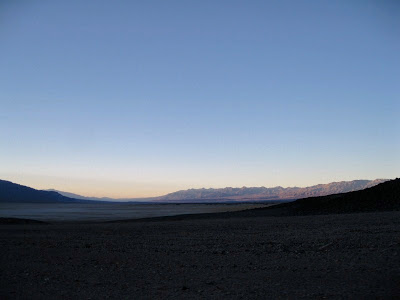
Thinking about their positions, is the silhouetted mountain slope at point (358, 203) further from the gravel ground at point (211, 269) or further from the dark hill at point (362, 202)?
the gravel ground at point (211, 269)

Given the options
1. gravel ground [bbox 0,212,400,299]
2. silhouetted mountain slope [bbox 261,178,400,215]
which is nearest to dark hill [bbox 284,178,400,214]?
silhouetted mountain slope [bbox 261,178,400,215]

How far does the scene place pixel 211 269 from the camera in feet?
33.7

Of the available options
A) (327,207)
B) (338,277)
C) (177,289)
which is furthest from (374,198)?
(177,289)

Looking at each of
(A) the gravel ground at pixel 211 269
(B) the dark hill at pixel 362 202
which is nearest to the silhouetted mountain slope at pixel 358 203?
(B) the dark hill at pixel 362 202

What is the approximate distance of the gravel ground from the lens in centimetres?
782

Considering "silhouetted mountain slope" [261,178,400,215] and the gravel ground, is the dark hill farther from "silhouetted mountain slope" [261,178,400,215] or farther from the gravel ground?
the gravel ground

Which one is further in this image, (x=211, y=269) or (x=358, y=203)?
(x=358, y=203)

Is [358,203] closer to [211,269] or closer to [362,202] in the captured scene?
[362,202]

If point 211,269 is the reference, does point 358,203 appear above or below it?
above

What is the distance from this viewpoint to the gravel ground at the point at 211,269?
308 inches

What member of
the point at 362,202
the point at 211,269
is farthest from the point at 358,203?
the point at 211,269

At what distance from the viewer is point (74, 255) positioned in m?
13.1

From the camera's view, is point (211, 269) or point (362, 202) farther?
Result: point (362, 202)

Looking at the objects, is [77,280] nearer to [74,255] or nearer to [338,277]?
[74,255]
